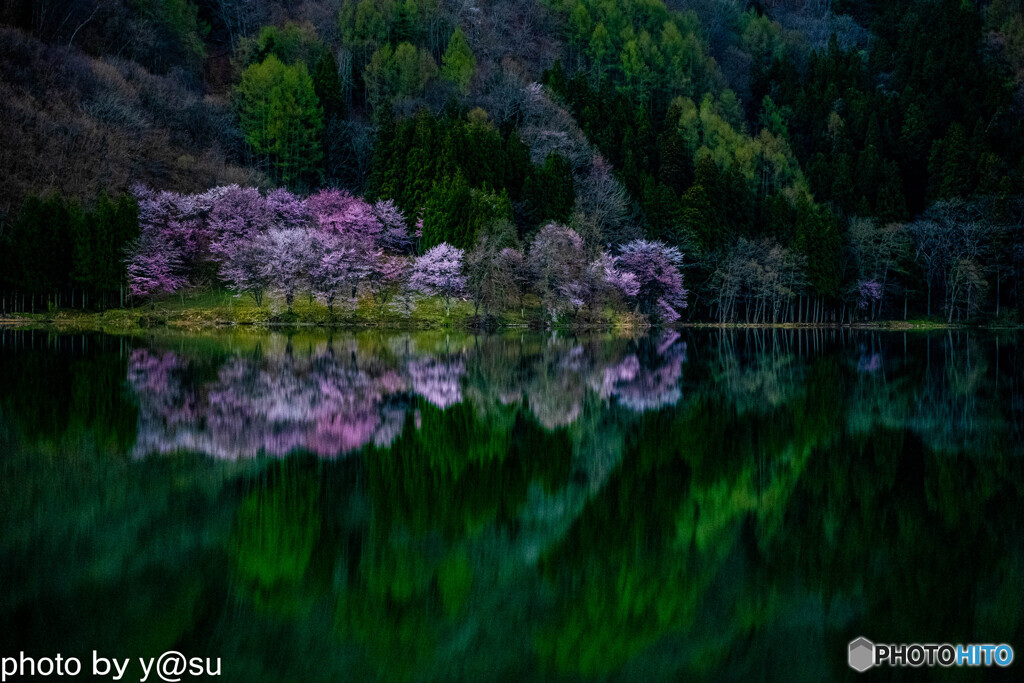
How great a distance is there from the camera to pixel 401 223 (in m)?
58.3

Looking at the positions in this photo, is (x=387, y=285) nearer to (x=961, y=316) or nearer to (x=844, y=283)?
(x=844, y=283)

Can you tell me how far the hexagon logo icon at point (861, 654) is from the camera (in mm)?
5812

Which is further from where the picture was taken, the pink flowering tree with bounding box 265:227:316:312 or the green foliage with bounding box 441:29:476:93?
the green foliage with bounding box 441:29:476:93

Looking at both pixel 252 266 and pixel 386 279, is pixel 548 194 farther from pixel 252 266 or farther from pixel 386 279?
pixel 252 266

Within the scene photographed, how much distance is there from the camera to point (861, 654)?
590cm

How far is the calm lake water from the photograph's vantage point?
19.7 ft

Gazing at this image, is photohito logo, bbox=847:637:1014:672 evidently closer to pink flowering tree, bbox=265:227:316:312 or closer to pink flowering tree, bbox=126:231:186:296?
pink flowering tree, bbox=265:227:316:312

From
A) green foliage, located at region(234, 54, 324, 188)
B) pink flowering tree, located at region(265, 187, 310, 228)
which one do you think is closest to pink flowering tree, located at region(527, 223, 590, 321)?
pink flowering tree, located at region(265, 187, 310, 228)

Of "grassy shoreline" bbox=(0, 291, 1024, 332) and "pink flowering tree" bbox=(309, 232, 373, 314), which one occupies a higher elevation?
"pink flowering tree" bbox=(309, 232, 373, 314)

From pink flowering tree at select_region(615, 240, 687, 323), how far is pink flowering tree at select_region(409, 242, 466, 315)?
12170mm

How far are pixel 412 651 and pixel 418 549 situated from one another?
5.70ft

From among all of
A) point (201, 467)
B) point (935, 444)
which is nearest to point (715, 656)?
point (201, 467)

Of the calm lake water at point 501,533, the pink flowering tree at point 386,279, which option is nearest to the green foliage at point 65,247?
the pink flowering tree at point 386,279

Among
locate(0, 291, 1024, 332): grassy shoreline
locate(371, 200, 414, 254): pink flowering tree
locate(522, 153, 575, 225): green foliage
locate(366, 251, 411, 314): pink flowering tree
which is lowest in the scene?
locate(0, 291, 1024, 332): grassy shoreline
